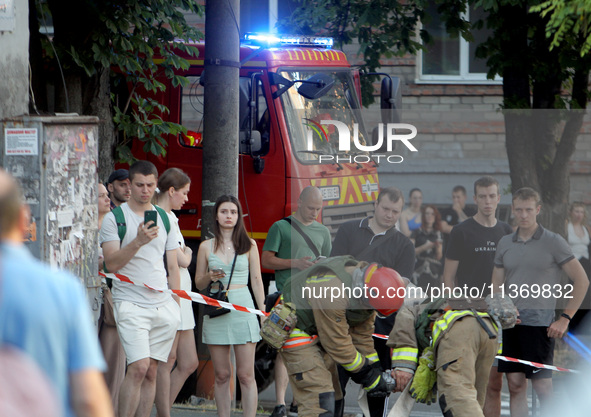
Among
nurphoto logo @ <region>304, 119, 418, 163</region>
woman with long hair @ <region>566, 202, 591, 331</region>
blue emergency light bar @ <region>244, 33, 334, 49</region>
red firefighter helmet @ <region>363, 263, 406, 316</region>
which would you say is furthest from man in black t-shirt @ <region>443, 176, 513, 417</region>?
blue emergency light bar @ <region>244, 33, 334, 49</region>

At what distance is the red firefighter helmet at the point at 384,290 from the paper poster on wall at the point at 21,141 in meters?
2.01

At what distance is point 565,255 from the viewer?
6438 millimetres

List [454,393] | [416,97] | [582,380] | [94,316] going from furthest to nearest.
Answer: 1. [416,97]
2. [582,380]
3. [94,316]
4. [454,393]

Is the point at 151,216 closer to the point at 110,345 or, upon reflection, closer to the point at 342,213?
the point at 110,345

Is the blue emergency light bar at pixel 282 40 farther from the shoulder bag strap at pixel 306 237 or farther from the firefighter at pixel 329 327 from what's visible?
the firefighter at pixel 329 327

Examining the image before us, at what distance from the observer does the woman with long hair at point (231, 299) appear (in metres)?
6.65

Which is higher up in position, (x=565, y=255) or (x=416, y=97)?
(x=416, y=97)

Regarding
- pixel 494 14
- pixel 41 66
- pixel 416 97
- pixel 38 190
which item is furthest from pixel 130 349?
pixel 416 97

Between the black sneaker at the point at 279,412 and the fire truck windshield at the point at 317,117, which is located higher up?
the fire truck windshield at the point at 317,117

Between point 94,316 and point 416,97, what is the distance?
10700 millimetres

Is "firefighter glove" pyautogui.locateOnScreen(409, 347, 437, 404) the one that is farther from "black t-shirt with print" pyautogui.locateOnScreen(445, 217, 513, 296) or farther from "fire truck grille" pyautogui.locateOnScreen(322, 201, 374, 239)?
"fire truck grille" pyautogui.locateOnScreen(322, 201, 374, 239)

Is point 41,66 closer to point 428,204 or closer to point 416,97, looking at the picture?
point 428,204

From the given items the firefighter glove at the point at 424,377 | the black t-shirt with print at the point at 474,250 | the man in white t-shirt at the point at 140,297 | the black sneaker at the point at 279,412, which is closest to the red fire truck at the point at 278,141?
the black sneaker at the point at 279,412

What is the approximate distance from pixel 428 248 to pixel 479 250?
352mm
